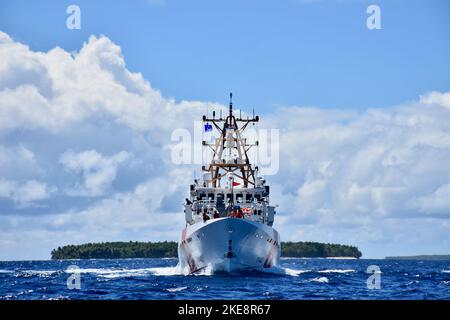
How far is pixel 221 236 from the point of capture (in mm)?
72188

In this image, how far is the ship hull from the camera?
2832 inches

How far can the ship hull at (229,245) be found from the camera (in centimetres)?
7194

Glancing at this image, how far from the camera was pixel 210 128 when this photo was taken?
9594cm

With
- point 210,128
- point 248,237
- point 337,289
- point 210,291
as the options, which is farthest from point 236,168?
point 210,291

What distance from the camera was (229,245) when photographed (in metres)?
72.2

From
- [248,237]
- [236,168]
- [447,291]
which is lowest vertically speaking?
[447,291]

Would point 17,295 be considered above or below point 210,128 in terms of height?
below

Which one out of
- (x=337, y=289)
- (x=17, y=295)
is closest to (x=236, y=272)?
(x=337, y=289)
